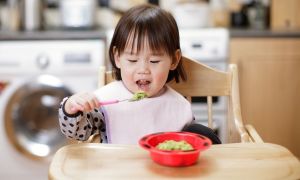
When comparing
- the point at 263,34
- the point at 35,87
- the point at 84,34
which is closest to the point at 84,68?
the point at 84,34

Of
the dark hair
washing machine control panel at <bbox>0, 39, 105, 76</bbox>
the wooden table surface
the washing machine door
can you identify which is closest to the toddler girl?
the dark hair

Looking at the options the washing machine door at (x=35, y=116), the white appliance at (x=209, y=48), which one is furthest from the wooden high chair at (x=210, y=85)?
the washing machine door at (x=35, y=116)

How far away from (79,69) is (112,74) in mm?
1127

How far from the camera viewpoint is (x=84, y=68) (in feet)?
8.76

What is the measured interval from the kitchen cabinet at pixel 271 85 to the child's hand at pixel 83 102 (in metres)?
1.65

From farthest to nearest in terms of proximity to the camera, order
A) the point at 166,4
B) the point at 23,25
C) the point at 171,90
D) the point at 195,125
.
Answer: the point at 166,4, the point at 23,25, the point at 171,90, the point at 195,125

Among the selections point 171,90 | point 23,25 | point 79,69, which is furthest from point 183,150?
point 23,25

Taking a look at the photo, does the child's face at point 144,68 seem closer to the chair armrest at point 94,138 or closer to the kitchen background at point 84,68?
the chair armrest at point 94,138

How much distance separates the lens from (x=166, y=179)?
101cm

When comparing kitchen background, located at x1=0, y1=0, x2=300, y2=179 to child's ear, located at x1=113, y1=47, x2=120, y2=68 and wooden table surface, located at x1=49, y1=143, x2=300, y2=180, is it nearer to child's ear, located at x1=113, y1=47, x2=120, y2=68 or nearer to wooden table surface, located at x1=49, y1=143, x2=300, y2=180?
child's ear, located at x1=113, y1=47, x2=120, y2=68

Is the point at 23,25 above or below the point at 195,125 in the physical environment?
above

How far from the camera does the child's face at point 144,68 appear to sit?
1348mm

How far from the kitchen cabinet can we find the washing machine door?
99 centimetres

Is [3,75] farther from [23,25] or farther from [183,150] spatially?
[183,150]
